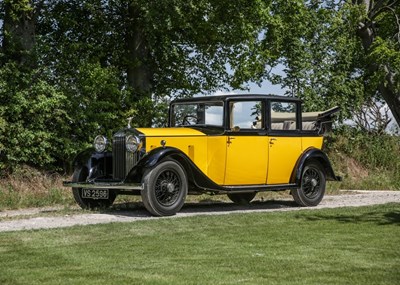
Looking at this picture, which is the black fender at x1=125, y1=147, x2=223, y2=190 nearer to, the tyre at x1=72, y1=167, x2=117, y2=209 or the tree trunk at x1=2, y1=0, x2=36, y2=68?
the tyre at x1=72, y1=167, x2=117, y2=209

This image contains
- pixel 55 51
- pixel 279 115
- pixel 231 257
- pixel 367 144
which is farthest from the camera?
pixel 367 144

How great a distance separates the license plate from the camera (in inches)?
477

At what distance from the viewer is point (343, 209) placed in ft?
41.4

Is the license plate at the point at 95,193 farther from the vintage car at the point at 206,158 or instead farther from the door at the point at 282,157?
the door at the point at 282,157

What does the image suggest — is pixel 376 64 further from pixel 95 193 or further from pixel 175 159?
pixel 95 193

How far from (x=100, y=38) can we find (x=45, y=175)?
19.5 ft

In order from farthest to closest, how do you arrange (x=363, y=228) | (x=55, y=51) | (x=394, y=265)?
(x=55, y=51)
(x=363, y=228)
(x=394, y=265)

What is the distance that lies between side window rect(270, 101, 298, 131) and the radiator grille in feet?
9.85

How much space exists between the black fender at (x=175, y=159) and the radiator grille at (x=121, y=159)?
364mm

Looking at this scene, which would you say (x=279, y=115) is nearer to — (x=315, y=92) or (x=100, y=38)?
(x=100, y=38)

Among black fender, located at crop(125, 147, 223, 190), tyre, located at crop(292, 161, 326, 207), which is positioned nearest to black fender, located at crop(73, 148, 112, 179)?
black fender, located at crop(125, 147, 223, 190)

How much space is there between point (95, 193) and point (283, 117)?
4193 mm

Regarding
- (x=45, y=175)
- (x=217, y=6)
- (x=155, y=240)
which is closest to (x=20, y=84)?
(x=45, y=175)

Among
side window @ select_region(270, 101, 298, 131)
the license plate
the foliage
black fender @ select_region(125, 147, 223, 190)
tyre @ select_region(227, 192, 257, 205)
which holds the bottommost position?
tyre @ select_region(227, 192, 257, 205)
